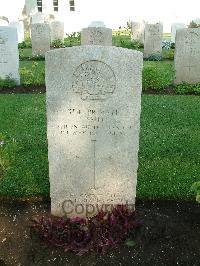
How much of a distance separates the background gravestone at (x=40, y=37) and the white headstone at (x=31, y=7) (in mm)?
10510

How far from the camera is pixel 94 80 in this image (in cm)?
371

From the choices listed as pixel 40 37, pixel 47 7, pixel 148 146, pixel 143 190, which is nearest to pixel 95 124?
pixel 143 190

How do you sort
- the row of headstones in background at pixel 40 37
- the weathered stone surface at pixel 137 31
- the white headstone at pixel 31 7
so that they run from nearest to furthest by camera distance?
the row of headstones in background at pixel 40 37 → the weathered stone surface at pixel 137 31 → the white headstone at pixel 31 7

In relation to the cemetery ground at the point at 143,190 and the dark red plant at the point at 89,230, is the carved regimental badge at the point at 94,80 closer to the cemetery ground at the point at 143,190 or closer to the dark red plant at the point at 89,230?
the cemetery ground at the point at 143,190

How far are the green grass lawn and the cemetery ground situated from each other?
1 centimetres

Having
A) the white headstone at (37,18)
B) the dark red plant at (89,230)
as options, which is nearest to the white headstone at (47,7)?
the white headstone at (37,18)

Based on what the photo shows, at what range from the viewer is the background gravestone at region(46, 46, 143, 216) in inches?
143

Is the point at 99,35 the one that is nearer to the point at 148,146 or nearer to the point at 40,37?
the point at 40,37

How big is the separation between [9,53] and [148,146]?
5548 millimetres

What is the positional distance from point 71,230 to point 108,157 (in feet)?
2.59

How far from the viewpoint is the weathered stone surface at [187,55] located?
32.9ft

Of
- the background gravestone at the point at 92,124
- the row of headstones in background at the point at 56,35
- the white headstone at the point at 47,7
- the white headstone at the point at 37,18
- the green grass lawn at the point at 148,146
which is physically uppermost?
the white headstone at the point at 47,7

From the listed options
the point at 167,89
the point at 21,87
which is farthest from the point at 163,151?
the point at 21,87

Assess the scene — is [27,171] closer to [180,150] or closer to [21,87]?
[180,150]
